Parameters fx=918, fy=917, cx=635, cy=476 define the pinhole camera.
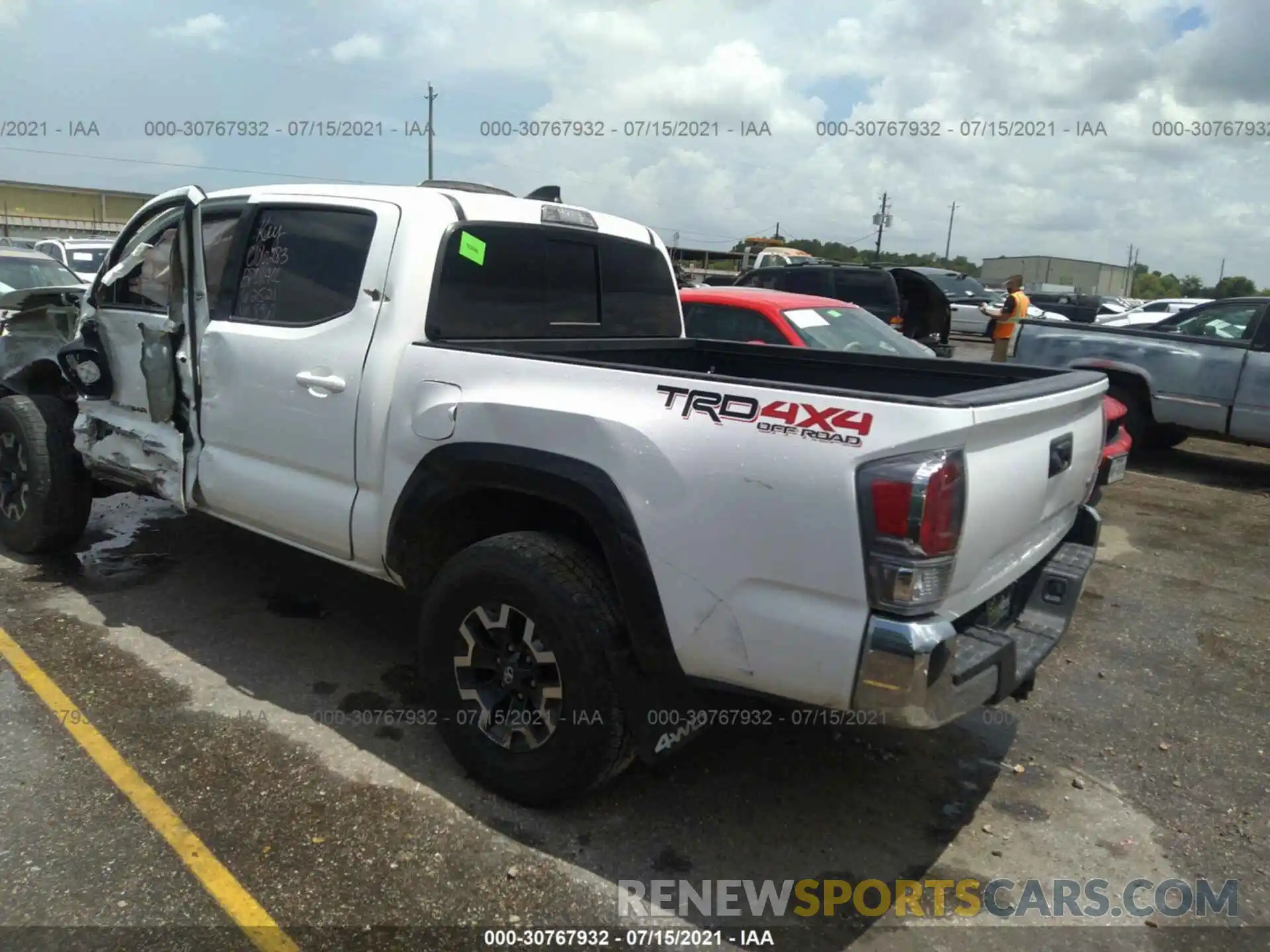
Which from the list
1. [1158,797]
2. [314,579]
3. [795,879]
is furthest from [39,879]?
[1158,797]

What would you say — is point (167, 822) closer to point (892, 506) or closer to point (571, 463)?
point (571, 463)

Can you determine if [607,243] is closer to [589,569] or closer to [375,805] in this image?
[589,569]

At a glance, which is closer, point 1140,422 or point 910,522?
point 910,522

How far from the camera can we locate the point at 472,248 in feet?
11.5

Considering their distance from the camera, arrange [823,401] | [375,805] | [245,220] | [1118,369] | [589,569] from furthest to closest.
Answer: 1. [1118,369]
2. [245,220]
3. [375,805]
4. [589,569]
5. [823,401]

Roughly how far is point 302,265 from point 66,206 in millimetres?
47957

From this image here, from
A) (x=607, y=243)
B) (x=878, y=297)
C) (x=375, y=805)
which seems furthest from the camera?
(x=878, y=297)

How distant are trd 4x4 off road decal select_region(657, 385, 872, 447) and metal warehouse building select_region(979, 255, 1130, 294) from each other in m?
51.5

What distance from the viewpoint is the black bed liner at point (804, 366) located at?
9.90 ft

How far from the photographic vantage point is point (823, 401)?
2.36 metres

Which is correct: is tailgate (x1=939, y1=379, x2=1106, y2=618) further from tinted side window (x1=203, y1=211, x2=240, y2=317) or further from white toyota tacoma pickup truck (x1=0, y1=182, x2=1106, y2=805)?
tinted side window (x1=203, y1=211, x2=240, y2=317)

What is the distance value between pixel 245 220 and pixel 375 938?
9.58 feet

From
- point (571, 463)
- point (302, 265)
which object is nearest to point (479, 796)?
point (571, 463)

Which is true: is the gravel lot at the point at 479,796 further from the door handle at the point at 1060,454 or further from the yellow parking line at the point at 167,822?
the door handle at the point at 1060,454
